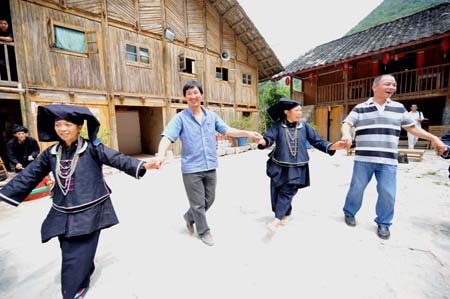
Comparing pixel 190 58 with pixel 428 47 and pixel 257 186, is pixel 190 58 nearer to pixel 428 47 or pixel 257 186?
pixel 257 186

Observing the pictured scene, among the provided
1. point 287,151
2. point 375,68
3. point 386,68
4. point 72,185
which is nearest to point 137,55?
point 287,151

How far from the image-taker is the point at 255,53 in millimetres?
13266

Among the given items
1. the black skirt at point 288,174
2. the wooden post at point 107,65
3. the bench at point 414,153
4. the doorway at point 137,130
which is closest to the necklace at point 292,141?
the black skirt at point 288,174

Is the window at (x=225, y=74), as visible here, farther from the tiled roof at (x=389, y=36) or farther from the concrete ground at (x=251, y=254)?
the concrete ground at (x=251, y=254)

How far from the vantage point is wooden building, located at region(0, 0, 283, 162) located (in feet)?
21.3

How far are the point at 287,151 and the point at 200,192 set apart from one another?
3.82 feet

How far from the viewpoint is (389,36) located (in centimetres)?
1077

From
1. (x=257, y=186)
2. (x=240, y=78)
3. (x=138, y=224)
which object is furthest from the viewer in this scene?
(x=240, y=78)

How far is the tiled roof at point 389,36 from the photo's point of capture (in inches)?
369

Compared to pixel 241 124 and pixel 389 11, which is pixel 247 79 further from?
pixel 389 11

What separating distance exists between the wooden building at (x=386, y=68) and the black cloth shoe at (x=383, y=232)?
992 cm

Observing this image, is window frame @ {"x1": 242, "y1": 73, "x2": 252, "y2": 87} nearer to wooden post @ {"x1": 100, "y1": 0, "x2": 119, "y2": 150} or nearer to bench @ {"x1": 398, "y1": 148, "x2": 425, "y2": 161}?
wooden post @ {"x1": 100, "y1": 0, "x2": 119, "y2": 150}

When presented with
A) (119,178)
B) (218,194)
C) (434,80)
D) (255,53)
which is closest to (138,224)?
(218,194)

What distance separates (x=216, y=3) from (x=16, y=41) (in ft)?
26.7
